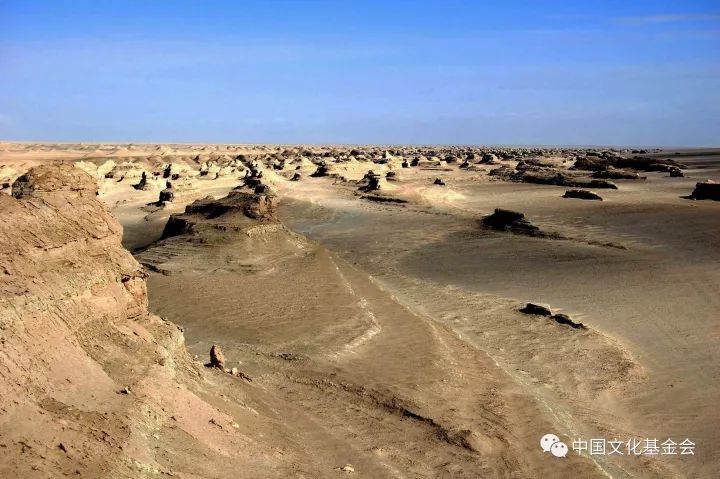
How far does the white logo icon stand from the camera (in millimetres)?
7032

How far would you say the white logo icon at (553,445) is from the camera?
703cm

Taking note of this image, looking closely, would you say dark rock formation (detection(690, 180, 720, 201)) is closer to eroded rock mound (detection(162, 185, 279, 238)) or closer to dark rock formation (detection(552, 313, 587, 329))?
dark rock formation (detection(552, 313, 587, 329))

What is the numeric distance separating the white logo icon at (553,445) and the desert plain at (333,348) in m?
0.15

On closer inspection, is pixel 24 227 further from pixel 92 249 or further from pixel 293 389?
pixel 293 389

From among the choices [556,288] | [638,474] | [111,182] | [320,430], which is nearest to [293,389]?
[320,430]

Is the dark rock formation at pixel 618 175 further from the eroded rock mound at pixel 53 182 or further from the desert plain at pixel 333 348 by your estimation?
the eroded rock mound at pixel 53 182

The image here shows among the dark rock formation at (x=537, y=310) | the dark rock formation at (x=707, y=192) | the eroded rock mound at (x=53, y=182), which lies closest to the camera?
the eroded rock mound at (x=53, y=182)

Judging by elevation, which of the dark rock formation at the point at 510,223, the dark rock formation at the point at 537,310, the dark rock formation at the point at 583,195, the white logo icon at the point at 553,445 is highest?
the dark rock formation at the point at 583,195

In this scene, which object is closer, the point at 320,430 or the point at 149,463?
the point at 149,463

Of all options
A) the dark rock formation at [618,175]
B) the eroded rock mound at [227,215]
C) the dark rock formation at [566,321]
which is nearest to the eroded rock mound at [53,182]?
the dark rock formation at [566,321]

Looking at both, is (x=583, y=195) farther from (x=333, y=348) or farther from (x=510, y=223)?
(x=333, y=348)

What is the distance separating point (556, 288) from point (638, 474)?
26.7 feet

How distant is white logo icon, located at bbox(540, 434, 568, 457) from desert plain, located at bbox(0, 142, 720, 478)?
6.0 inches

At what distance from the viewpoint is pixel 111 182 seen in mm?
31891
